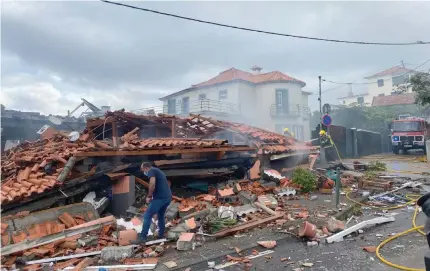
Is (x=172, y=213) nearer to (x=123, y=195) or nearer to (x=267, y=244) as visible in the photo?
(x=123, y=195)

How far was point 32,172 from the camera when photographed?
27.2 feet

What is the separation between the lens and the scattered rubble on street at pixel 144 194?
229 inches

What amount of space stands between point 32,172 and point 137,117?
4.71m

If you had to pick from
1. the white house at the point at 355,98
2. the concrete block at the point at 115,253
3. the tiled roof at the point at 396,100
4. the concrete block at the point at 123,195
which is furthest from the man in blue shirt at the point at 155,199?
the white house at the point at 355,98

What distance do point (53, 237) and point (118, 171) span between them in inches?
116

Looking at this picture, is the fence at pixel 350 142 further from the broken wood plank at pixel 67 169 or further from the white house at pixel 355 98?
the white house at pixel 355 98

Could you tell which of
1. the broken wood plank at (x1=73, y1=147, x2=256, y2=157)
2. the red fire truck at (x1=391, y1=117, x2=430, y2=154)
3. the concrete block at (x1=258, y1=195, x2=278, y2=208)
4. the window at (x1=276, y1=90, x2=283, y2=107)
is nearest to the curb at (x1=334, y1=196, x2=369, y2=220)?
the concrete block at (x1=258, y1=195, x2=278, y2=208)

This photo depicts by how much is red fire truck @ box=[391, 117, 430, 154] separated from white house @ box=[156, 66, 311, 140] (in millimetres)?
10525

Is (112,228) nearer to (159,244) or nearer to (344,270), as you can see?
(159,244)

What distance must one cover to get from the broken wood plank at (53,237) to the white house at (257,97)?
80.6 ft

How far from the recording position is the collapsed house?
24.0ft

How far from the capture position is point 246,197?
903 cm

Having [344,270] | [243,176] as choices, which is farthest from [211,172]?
[344,270]

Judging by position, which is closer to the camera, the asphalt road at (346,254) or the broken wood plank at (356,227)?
the asphalt road at (346,254)
